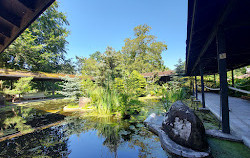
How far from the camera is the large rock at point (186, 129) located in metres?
1.61

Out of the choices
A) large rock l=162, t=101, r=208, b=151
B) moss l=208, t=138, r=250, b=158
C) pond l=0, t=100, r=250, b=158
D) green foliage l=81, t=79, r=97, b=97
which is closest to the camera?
moss l=208, t=138, r=250, b=158

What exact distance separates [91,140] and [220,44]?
11.4 ft

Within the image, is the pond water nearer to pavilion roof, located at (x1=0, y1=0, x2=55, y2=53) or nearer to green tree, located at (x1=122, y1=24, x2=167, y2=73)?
pavilion roof, located at (x1=0, y1=0, x2=55, y2=53)

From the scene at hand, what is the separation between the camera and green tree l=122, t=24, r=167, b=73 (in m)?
21.6

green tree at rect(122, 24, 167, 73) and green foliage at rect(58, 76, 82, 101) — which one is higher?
green tree at rect(122, 24, 167, 73)

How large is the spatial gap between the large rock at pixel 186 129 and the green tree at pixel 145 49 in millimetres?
19470

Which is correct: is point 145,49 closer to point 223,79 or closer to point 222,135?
point 223,79

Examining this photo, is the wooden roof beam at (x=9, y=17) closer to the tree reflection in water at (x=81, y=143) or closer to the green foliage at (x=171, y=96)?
the tree reflection in water at (x=81, y=143)

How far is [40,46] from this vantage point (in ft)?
42.2

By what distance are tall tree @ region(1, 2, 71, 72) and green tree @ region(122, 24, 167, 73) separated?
13.1m

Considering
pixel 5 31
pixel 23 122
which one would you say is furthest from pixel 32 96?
pixel 5 31

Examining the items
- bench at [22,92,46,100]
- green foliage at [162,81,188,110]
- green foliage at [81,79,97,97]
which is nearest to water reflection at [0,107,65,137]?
green foliage at [81,79,97,97]

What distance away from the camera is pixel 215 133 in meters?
2.09

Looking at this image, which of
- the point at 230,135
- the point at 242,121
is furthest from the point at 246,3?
the point at 242,121
